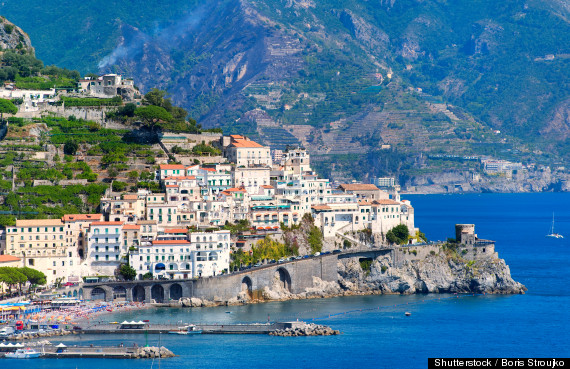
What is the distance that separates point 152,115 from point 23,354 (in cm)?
4501

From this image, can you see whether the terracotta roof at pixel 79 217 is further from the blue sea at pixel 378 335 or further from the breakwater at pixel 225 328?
the breakwater at pixel 225 328

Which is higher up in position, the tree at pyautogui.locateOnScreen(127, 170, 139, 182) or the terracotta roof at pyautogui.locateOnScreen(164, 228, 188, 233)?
the tree at pyautogui.locateOnScreen(127, 170, 139, 182)

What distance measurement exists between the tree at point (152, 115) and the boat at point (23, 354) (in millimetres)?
44517

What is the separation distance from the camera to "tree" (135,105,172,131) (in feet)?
375

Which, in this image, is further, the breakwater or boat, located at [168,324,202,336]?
boat, located at [168,324,202,336]

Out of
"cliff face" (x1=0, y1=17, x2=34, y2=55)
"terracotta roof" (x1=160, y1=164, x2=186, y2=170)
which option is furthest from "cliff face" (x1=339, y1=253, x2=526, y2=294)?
"cliff face" (x1=0, y1=17, x2=34, y2=55)

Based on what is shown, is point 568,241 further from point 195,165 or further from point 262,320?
point 262,320

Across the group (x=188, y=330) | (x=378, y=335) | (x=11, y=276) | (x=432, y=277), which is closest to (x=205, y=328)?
(x=188, y=330)

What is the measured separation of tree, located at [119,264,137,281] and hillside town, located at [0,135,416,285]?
18.9 inches

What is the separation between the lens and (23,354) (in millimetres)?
73188

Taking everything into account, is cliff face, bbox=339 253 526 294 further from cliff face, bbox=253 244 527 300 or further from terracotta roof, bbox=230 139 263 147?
terracotta roof, bbox=230 139 263 147

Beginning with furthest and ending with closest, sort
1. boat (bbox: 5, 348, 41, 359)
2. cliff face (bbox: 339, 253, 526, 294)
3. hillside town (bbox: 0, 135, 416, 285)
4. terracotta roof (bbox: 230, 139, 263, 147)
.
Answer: terracotta roof (bbox: 230, 139, 263, 147), cliff face (bbox: 339, 253, 526, 294), hillside town (bbox: 0, 135, 416, 285), boat (bbox: 5, 348, 41, 359)

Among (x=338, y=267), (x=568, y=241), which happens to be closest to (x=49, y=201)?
(x=338, y=267)

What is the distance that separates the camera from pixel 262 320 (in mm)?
85562
